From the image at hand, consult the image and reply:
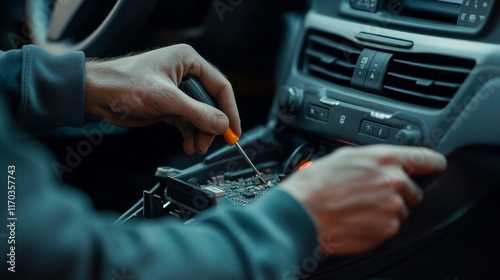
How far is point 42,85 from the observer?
1203mm

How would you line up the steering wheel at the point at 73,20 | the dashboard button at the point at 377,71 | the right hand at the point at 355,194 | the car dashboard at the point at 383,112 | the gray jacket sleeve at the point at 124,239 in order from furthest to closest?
the steering wheel at the point at 73,20
the dashboard button at the point at 377,71
the car dashboard at the point at 383,112
the right hand at the point at 355,194
the gray jacket sleeve at the point at 124,239

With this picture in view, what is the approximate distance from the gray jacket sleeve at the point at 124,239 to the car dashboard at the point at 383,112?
0.24 meters

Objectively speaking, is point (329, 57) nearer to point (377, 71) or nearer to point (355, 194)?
point (377, 71)

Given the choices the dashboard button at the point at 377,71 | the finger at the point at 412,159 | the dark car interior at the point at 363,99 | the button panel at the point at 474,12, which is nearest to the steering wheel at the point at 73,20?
the dark car interior at the point at 363,99

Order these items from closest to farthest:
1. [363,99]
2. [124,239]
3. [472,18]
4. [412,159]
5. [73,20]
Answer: [124,239] → [412,159] → [472,18] → [363,99] → [73,20]

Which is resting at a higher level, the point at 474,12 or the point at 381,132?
the point at 474,12

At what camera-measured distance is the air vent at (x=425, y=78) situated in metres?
1.13

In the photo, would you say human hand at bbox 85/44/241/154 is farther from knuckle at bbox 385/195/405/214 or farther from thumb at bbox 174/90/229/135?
knuckle at bbox 385/195/405/214

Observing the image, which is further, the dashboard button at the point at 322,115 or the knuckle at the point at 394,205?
Result: the dashboard button at the point at 322,115

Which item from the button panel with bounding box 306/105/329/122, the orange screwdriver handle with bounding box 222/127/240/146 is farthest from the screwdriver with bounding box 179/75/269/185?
the button panel with bounding box 306/105/329/122

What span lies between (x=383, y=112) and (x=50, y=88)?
504 mm

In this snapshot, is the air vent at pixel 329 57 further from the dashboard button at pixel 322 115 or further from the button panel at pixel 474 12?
the button panel at pixel 474 12

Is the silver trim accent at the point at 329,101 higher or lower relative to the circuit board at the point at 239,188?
higher

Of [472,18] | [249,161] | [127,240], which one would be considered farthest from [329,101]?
[127,240]
